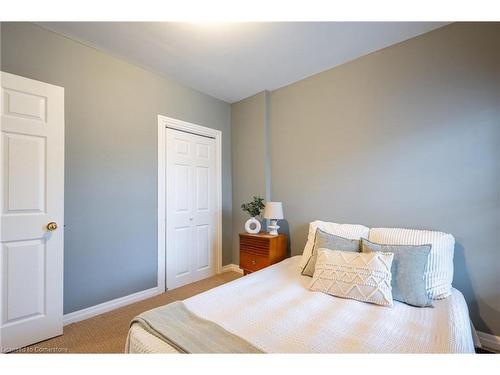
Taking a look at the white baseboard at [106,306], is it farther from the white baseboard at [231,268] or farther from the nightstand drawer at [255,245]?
the nightstand drawer at [255,245]

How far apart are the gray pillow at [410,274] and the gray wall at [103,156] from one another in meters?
2.29

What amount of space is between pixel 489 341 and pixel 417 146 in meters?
1.53

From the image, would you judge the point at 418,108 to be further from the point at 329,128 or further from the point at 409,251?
the point at 409,251

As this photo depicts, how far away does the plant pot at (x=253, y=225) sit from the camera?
107 inches

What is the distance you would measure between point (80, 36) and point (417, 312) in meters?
3.25

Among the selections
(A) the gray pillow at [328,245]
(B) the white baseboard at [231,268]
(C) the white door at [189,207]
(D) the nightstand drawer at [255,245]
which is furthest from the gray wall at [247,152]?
(A) the gray pillow at [328,245]

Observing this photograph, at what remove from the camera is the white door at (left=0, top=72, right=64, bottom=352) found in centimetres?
155

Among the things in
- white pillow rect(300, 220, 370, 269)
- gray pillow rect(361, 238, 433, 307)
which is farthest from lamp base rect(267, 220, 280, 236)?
gray pillow rect(361, 238, 433, 307)

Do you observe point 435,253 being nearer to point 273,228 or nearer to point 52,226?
point 273,228

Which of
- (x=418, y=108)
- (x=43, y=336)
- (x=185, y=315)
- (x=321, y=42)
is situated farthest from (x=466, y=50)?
(x=43, y=336)

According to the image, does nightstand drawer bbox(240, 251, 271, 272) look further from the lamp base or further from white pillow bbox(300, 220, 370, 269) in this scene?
white pillow bbox(300, 220, 370, 269)

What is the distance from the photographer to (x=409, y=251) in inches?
58.7

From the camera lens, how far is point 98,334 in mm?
1768

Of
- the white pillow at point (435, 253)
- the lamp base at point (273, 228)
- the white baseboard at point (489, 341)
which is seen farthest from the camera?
the lamp base at point (273, 228)
